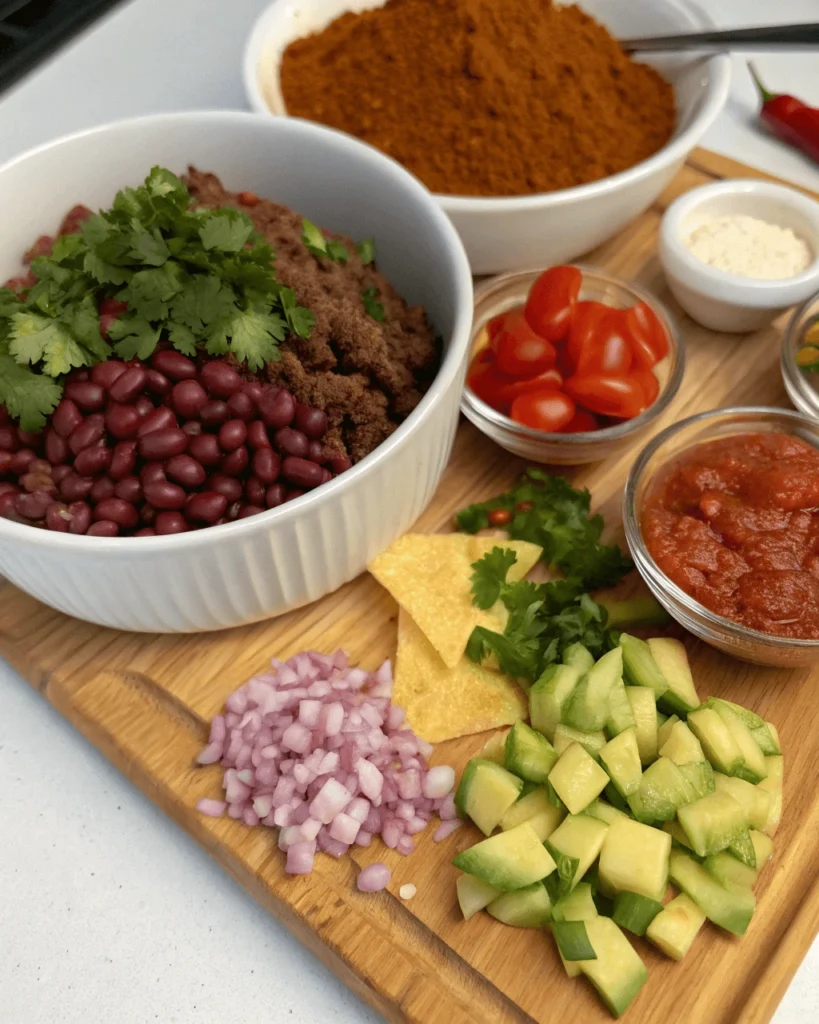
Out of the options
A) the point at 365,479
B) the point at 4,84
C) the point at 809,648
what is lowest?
the point at 809,648

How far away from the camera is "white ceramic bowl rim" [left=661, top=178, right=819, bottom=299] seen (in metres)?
2.68

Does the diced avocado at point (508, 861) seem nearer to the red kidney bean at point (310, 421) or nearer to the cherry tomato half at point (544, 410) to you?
the red kidney bean at point (310, 421)

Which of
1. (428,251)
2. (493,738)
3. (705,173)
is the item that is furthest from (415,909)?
(705,173)

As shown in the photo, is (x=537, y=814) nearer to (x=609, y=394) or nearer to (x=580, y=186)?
(x=609, y=394)

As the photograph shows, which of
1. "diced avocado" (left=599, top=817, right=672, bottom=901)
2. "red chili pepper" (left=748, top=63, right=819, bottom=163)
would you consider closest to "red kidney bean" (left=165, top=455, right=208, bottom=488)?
"diced avocado" (left=599, top=817, right=672, bottom=901)

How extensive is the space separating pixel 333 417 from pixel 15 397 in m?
0.66

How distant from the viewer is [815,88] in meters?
3.80

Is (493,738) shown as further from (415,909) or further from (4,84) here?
(4,84)

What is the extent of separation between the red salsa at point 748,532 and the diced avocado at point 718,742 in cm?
22

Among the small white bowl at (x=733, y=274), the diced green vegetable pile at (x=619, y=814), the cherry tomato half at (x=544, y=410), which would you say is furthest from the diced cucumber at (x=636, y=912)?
the small white bowl at (x=733, y=274)

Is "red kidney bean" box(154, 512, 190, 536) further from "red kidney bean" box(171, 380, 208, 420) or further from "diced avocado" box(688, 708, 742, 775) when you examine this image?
"diced avocado" box(688, 708, 742, 775)

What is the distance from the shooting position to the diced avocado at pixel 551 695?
204 cm

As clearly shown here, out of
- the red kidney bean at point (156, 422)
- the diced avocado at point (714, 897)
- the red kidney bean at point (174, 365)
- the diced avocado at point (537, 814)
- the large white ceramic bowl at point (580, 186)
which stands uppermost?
the red kidney bean at point (174, 365)

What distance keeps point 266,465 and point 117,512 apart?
12.1 inches
